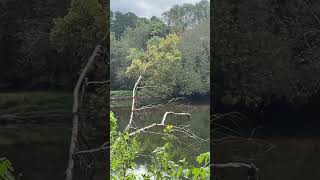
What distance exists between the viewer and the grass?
6.99 ft

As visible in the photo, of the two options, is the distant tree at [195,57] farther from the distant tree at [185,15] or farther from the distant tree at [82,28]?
the distant tree at [82,28]

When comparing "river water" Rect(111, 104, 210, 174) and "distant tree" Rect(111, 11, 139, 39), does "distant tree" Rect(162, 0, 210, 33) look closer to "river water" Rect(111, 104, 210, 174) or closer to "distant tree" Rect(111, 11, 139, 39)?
"distant tree" Rect(111, 11, 139, 39)

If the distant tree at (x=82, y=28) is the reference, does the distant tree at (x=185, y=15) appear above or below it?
above

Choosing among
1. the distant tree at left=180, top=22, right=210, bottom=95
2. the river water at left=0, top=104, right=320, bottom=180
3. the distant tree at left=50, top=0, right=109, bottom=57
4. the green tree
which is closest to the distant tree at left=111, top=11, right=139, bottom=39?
the green tree

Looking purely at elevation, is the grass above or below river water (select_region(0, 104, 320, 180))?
above

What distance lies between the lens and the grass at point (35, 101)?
213cm

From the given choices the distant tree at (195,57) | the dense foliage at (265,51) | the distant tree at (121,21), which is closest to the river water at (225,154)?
the dense foliage at (265,51)

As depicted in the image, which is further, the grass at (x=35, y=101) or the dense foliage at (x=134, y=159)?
the dense foliage at (x=134, y=159)

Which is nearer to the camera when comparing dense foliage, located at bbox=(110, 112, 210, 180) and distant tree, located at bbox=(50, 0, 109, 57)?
distant tree, located at bbox=(50, 0, 109, 57)

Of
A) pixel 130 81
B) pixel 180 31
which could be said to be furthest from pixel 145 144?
pixel 180 31

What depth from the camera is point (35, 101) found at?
2.15 m

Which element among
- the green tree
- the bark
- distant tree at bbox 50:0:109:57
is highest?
distant tree at bbox 50:0:109:57

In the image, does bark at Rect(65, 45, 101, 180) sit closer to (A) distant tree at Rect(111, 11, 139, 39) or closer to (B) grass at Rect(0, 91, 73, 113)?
(B) grass at Rect(0, 91, 73, 113)

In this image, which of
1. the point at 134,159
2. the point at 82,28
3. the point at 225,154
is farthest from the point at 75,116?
the point at 225,154
